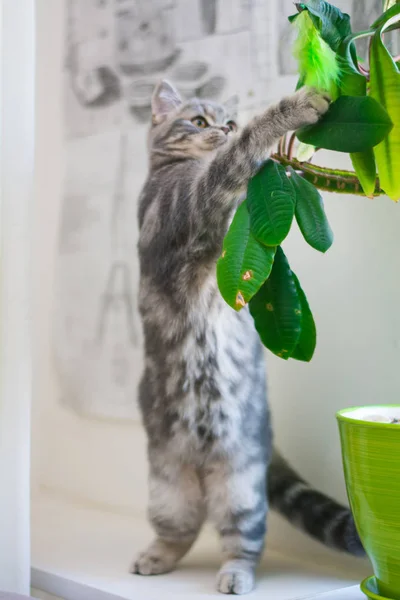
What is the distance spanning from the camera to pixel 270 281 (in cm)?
88

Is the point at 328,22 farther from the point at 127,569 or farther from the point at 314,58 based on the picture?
the point at 127,569

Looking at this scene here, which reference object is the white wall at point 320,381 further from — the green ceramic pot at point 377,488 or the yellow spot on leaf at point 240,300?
the yellow spot on leaf at point 240,300

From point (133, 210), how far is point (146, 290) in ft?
0.88

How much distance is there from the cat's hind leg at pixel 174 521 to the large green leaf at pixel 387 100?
0.56 m

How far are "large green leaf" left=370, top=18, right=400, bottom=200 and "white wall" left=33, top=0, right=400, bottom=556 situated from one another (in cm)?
33

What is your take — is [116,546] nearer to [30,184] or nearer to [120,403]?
[120,403]

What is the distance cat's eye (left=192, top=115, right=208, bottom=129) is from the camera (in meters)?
1.18

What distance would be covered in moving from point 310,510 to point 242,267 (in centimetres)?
53

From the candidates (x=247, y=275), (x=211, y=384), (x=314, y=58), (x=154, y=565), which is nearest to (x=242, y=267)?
(x=247, y=275)

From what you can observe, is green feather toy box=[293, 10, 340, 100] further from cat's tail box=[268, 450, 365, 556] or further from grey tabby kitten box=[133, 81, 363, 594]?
cat's tail box=[268, 450, 365, 556]


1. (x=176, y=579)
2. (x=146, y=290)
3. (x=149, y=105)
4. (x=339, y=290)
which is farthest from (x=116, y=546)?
(x=149, y=105)

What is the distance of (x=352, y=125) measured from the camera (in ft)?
2.46

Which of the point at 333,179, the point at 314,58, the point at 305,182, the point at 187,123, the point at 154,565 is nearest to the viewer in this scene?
the point at 314,58

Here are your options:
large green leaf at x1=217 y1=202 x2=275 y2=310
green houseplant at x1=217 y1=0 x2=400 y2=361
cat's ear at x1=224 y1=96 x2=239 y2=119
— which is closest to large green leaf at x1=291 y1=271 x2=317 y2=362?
green houseplant at x1=217 y1=0 x2=400 y2=361
